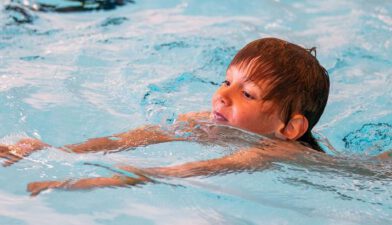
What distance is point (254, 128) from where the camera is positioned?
10.7 ft

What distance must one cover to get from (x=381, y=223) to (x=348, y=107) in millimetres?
1949

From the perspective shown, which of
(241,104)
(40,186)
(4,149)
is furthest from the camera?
(241,104)

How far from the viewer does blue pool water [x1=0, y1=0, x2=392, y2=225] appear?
2398mm

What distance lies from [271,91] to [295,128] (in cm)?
22

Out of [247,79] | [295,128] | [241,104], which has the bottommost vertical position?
[295,128]

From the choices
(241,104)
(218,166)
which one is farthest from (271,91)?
(218,166)

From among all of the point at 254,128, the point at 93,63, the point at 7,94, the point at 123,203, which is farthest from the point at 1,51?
the point at 123,203

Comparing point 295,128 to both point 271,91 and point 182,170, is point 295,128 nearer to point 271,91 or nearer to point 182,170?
point 271,91

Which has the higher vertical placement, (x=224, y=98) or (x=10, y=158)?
(x=224, y=98)

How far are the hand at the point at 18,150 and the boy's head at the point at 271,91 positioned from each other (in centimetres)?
86

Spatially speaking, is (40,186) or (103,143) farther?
(103,143)

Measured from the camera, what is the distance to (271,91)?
3201 millimetres

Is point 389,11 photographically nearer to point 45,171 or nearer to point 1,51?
point 1,51

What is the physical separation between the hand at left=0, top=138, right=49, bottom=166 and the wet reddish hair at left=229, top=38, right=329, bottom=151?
1007mm
